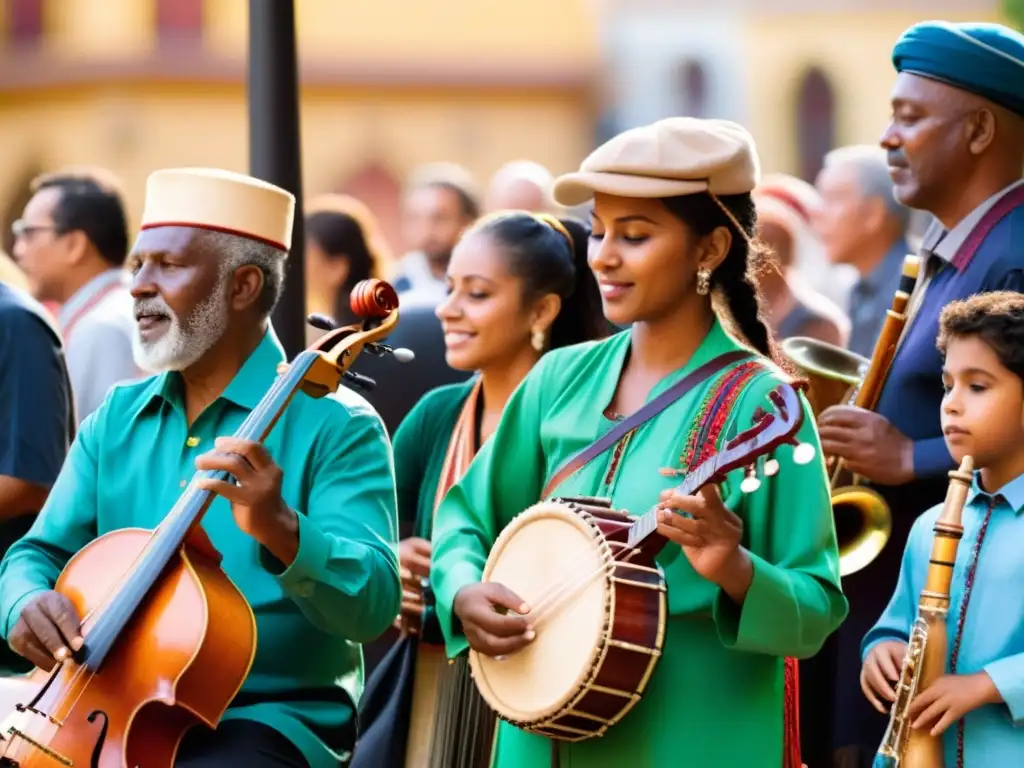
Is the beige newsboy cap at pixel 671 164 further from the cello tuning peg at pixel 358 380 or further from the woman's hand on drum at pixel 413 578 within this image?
the woman's hand on drum at pixel 413 578

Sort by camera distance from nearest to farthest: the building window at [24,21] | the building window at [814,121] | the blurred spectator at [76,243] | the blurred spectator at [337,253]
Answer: the blurred spectator at [76,243] < the blurred spectator at [337,253] < the building window at [24,21] < the building window at [814,121]

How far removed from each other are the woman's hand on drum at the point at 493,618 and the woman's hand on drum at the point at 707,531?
0.47m

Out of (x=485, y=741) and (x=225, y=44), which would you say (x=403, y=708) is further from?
(x=225, y=44)

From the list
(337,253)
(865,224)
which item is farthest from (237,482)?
(865,224)

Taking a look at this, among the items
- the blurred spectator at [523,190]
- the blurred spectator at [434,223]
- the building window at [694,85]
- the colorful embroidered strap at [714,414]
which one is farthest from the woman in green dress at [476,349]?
the building window at [694,85]

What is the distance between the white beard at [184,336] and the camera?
18.8 ft

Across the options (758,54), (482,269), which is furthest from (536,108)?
(482,269)

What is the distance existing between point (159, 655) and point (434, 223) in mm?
6541

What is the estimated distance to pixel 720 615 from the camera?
4.67 metres

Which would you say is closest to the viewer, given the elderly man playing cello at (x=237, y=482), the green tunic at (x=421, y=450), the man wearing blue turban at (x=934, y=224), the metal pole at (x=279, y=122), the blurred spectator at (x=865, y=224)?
the elderly man playing cello at (x=237, y=482)

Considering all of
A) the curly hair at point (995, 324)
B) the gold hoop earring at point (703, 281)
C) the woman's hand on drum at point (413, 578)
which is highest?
the gold hoop earring at point (703, 281)

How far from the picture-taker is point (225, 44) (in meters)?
42.2

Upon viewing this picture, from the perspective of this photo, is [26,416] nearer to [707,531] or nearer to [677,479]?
[677,479]

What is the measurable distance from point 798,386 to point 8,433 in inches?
118
